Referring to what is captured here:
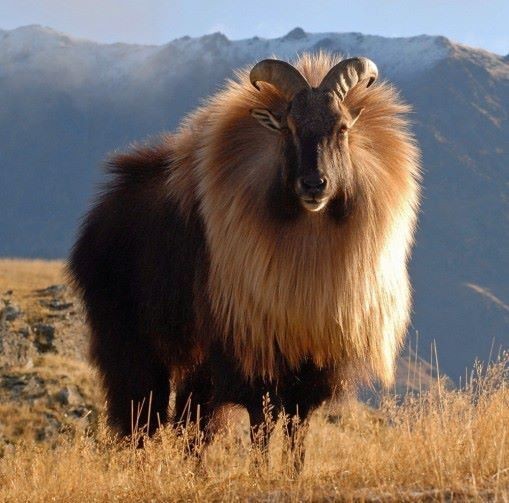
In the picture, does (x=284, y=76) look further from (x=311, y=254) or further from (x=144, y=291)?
(x=144, y=291)

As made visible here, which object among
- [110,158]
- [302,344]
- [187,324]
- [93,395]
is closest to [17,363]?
[93,395]

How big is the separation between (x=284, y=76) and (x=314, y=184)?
3.56ft

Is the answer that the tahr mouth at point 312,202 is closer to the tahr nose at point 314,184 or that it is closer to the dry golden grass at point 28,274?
the tahr nose at point 314,184

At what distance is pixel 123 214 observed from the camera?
8.45 m

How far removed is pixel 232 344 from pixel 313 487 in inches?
64.2

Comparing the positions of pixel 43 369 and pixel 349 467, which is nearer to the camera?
pixel 349 467

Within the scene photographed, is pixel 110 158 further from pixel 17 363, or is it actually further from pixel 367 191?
pixel 17 363

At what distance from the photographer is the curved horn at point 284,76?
6977mm

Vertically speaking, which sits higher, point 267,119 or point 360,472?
point 267,119

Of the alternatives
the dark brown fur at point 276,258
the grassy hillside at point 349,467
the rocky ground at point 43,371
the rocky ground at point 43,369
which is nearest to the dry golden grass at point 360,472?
the grassy hillside at point 349,467

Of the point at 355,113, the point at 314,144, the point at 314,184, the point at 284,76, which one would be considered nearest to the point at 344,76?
the point at 355,113

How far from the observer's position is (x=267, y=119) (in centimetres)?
705

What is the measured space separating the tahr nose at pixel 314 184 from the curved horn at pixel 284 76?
0.88 metres

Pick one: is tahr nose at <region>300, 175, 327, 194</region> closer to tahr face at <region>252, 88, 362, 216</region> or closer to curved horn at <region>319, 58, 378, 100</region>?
tahr face at <region>252, 88, 362, 216</region>
